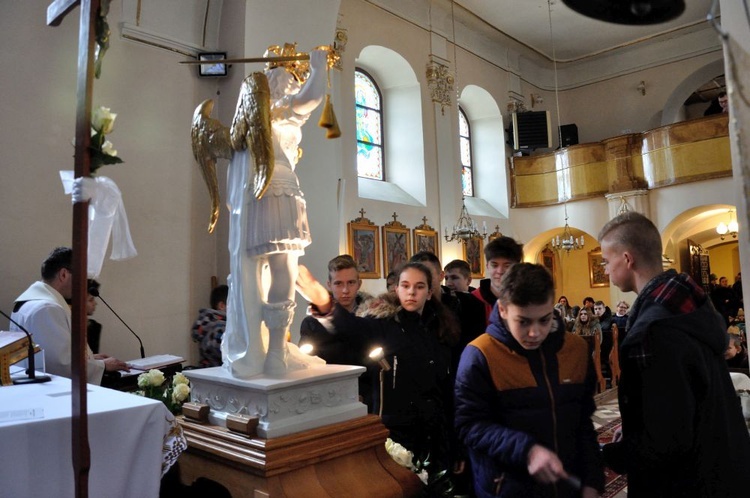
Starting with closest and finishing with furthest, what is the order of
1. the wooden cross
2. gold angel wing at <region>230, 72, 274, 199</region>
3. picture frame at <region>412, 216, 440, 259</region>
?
the wooden cross < gold angel wing at <region>230, 72, 274, 199</region> < picture frame at <region>412, 216, 440, 259</region>

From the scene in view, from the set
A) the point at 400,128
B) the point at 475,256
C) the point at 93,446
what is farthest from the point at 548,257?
the point at 93,446

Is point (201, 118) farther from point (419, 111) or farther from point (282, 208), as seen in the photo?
point (419, 111)

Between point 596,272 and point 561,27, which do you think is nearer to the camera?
point 561,27

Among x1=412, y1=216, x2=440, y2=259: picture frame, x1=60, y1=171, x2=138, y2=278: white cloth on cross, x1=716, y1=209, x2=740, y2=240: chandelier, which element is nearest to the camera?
x1=60, y1=171, x2=138, y2=278: white cloth on cross

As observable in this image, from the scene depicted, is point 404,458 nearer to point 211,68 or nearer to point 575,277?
point 211,68

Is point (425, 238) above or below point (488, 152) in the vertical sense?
below

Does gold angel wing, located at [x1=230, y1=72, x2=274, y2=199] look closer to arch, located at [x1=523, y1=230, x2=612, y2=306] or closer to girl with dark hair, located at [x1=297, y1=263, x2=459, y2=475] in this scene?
girl with dark hair, located at [x1=297, y1=263, x2=459, y2=475]

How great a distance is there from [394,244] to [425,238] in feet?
3.23

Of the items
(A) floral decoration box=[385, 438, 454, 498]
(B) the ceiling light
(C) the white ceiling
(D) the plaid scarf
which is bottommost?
(A) floral decoration box=[385, 438, 454, 498]

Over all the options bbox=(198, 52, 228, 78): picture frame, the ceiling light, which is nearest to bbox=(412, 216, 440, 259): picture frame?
bbox=(198, 52, 228, 78): picture frame

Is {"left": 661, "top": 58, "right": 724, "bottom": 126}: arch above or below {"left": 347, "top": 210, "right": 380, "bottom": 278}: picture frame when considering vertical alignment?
above

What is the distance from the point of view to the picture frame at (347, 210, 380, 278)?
412 inches

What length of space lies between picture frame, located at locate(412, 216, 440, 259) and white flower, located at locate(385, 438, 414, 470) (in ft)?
29.6

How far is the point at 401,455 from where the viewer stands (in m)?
2.62
